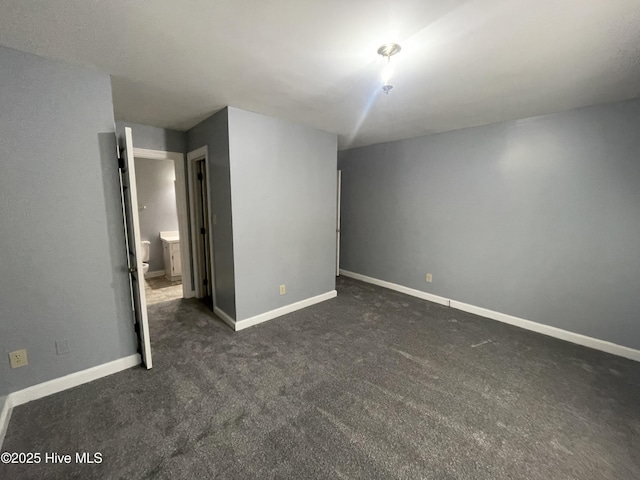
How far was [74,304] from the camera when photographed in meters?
2.00

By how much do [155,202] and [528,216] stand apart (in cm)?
577

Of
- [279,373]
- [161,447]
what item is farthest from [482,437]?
[161,447]

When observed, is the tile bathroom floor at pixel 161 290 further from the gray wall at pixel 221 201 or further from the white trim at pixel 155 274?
the gray wall at pixel 221 201

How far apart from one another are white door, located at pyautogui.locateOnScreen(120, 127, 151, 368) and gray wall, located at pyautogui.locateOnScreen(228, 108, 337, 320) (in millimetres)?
923

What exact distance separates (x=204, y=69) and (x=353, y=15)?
3.75 ft

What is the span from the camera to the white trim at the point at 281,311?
2999 mm

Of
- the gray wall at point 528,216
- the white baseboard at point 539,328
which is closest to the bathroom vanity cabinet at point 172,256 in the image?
the gray wall at point 528,216

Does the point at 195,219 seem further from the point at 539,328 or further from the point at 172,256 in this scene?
the point at 539,328

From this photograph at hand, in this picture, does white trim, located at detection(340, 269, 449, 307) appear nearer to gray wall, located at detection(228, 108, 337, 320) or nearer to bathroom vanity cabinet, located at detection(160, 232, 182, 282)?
gray wall, located at detection(228, 108, 337, 320)

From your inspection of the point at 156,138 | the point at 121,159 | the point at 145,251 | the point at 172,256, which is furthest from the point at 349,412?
the point at 145,251

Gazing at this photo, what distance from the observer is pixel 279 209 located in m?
3.21

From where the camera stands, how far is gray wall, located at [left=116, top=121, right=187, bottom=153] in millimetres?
3217

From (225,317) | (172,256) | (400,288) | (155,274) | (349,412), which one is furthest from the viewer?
(155,274)

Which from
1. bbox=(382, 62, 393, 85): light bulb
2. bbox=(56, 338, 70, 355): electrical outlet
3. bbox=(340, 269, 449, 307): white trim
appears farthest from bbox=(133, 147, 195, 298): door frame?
bbox=(382, 62, 393, 85): light bulb
